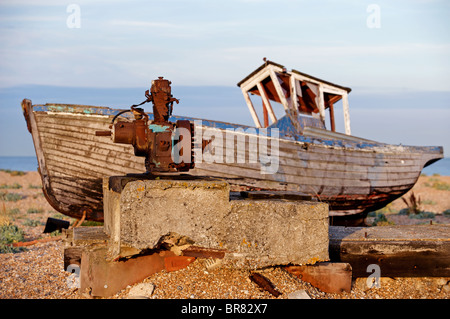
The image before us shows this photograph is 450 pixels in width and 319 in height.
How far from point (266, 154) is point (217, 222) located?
4769 mm

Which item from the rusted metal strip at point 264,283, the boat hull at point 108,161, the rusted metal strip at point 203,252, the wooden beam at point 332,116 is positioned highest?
the wooden beam at point 332,116

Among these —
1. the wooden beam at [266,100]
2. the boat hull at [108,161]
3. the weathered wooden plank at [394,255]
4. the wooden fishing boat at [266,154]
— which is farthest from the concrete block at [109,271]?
the wooden beam at [266,100]

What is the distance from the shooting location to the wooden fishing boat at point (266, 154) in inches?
304

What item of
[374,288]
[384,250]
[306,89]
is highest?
[306,89]

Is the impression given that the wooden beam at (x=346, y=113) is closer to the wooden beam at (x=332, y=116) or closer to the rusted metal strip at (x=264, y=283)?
the wooden beam at (x=332, y=116)

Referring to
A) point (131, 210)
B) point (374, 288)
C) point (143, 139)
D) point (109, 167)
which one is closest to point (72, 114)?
point (109, 167)

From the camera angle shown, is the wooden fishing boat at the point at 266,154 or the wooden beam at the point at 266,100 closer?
the wooden fishing boat at the point at 266,154

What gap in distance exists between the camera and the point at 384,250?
440cm

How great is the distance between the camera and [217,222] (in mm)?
3697

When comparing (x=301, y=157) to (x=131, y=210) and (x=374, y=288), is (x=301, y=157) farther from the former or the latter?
(x=131, y=210)

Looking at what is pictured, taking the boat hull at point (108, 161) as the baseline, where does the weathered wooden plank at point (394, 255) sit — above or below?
below

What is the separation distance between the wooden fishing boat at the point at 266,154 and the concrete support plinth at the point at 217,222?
7.76ft

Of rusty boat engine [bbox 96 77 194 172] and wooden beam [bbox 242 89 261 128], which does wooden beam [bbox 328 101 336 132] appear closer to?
wooden beam [bbox 242 89 261 128]

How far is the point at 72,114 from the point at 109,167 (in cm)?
110
